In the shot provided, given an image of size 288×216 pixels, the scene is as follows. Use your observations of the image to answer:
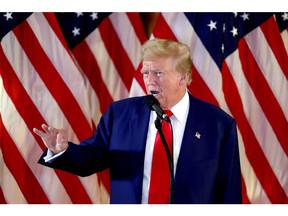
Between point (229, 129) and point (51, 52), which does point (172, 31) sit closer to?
point (51, 52)

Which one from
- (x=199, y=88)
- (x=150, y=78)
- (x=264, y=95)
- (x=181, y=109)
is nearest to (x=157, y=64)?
(x=150, y=78)

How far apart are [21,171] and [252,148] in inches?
39.4

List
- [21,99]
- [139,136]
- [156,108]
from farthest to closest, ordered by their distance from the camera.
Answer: [21,99]
[139,136]
[156,108]

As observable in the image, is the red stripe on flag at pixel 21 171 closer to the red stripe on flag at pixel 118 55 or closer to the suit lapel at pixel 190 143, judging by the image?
the red stripe on flag at pixel 118 55

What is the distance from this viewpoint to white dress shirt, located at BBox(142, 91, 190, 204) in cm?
140

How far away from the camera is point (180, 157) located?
1.40 metres

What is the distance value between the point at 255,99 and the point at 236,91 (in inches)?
3.7

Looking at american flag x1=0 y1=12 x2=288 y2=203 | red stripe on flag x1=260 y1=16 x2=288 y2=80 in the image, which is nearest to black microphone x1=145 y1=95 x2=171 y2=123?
american flag x1=0 y1=12 x2=288 y2=203

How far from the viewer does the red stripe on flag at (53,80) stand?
2.18 metres

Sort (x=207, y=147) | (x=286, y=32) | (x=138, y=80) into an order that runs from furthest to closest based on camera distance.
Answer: (x=286, y=32), (x=138, y=80), (x=207, y=147)

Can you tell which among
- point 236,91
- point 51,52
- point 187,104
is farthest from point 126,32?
point 187,104

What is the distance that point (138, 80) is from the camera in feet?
7.16

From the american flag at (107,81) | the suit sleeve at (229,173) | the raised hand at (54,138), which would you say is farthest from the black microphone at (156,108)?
the american flag at (107,81)

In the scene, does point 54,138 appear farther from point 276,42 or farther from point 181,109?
point 276,42
